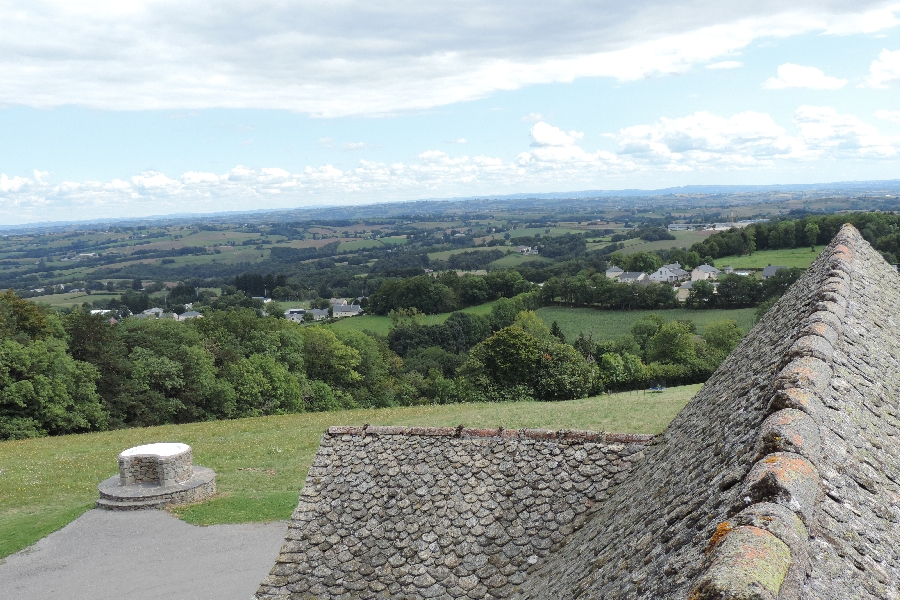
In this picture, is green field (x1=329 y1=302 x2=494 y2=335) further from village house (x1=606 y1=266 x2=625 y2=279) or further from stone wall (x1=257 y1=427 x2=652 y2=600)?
stone wall (x1=257 y1=427 x2=652 y2=600)

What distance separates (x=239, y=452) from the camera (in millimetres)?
31953

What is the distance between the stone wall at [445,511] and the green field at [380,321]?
82655 millimetres

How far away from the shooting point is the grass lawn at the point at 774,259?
313 feet

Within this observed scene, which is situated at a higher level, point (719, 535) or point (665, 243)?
point (719, 535)

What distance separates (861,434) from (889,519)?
116 centimetres

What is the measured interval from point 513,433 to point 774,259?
347 ft

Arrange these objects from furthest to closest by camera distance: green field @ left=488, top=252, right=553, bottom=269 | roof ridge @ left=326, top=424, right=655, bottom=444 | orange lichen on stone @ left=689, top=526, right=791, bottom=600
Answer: green field @ left=488, top=252, right=553, bottom=269
roof ridge @ left=326, top=424, right=655, bottom=444
orange lichen on stone @ left=689, top=526, right=791, bottom=600

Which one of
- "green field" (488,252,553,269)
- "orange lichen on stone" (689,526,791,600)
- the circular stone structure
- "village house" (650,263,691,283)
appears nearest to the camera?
"orange lichen on stone" (689,526,791,600)

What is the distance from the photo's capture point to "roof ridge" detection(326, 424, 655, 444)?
10.4 meters

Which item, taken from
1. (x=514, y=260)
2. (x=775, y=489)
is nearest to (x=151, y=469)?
(x=775, y=489)

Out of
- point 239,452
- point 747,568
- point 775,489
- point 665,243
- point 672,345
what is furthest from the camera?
point 665,243

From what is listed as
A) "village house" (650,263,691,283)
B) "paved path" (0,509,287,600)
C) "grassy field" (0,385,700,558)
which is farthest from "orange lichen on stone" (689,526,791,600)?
"village house" (650,263,691,283)

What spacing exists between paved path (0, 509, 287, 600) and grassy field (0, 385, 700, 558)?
99 cm

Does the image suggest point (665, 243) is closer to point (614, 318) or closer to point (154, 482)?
point (614, 318)
